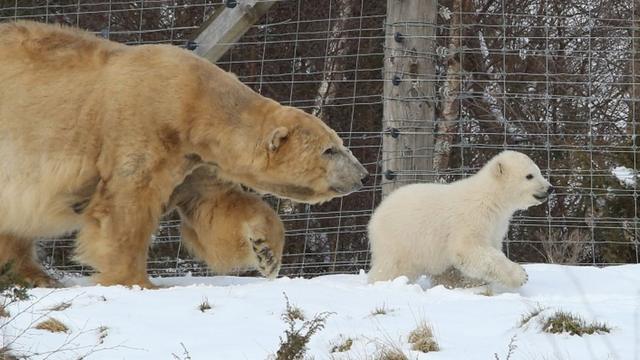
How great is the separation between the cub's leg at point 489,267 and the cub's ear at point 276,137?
1.37 metres

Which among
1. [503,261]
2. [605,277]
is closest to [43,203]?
[503,261]

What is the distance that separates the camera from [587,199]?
13078 mm

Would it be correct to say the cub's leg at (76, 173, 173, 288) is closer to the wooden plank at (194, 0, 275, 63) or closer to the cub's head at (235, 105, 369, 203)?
the cub's head at (235, 105, 369, 203)

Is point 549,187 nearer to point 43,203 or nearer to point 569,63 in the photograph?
point 43,203

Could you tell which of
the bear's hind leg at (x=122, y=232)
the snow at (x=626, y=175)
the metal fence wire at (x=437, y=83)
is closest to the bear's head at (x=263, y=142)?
the bear's hind leg at (x=122, y=232)

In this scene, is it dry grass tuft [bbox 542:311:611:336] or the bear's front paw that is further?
the bear's front paw

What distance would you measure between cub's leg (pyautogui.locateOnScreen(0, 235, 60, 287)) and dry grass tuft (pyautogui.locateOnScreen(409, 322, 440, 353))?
3516mm

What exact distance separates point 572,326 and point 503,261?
1.92 metres

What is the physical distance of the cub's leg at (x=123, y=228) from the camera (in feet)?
26.1

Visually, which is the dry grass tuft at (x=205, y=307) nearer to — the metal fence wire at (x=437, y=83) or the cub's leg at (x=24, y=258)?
the cub's leg at (x=24, y=258)

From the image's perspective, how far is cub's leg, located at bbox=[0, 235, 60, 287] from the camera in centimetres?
854

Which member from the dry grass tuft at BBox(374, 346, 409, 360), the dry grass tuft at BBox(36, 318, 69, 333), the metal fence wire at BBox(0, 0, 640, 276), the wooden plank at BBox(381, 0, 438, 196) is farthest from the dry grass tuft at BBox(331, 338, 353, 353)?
the metal fence wire at BBox(0, 0, 640, 276)

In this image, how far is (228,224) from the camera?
8531 mm

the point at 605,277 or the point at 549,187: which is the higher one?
the point at 549,187
